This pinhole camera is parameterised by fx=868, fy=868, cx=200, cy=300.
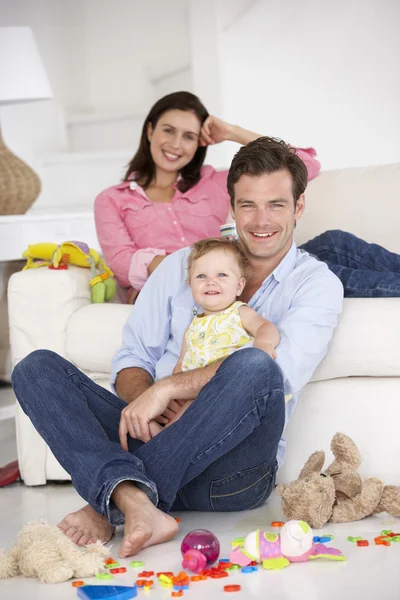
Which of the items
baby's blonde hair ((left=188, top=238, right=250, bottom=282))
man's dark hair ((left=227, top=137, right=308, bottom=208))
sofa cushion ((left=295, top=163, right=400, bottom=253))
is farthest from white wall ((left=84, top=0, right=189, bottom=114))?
baby's blonde hair ((left=188, top=238, right=250, bottom=282))

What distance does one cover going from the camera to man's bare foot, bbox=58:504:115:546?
1.75 m

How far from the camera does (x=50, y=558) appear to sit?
5.25 ft

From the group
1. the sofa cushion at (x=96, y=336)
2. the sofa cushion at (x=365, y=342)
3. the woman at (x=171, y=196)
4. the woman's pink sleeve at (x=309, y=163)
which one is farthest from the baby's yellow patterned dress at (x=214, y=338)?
the woman's pink sleeve at (x=309, y=163)

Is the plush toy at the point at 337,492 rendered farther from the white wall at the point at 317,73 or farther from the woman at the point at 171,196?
the white wall at the point at 317,73

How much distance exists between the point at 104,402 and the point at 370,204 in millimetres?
1223

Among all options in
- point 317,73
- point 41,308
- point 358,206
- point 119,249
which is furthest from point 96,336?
point 317,73

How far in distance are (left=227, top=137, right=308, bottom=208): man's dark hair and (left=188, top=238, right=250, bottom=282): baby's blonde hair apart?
7.2 inches

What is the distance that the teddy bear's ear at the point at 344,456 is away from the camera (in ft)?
6.31

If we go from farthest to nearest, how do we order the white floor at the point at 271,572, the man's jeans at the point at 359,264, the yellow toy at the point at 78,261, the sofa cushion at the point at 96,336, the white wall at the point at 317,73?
the white wall at the point at 317,73 → the yellow toy at the point at 78,261 → the sofa cushion at the point at 96,336 → the man's jeans at the point at 359,264 → the white floor at the point at 271,572

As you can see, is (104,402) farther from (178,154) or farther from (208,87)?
(208,87)

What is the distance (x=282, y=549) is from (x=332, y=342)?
0.63 meters

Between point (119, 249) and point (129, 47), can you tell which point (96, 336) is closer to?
point (119, 249)

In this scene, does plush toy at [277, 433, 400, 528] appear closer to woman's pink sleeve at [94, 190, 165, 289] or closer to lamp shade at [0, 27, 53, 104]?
woman's pink sleeve at [94, 190, 165, 289]

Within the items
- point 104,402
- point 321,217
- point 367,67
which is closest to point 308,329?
point 104,402
